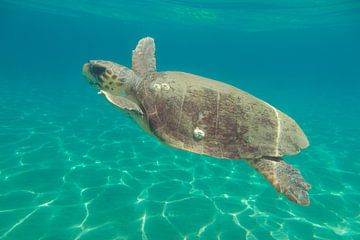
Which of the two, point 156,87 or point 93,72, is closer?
point 156,87

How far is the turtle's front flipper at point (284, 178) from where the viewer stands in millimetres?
4372

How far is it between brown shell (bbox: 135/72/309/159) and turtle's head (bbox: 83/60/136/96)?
2.99 feet

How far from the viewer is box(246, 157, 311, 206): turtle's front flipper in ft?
14.3

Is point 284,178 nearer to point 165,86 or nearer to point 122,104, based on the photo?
point 165,86

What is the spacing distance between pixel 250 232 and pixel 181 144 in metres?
3.58

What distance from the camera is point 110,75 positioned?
5.69 metres

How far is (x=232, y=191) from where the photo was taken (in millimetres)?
8602

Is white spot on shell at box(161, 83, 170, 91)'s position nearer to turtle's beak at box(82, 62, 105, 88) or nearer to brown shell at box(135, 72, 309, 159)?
brown shell at box(135, 72, 309, 159)

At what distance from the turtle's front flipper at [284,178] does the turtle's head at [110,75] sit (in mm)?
2739

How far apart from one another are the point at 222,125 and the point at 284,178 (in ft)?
4.12

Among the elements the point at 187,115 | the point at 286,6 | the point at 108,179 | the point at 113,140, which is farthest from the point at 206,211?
the point at 286,6

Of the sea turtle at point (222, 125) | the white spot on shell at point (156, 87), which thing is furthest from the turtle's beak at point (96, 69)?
the white spot on shell at point (156, 87)

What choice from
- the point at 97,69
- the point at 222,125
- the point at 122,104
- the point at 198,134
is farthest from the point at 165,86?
the point at 97,69

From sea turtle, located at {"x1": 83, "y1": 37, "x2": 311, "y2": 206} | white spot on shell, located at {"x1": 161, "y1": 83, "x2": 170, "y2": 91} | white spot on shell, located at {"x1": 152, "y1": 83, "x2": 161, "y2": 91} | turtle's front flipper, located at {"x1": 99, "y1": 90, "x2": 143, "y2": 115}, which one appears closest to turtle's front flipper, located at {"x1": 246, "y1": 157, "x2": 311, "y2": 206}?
sea turtle, located at {"x1": 83, "y1": 37, "x2": 311, "y2": 206}
